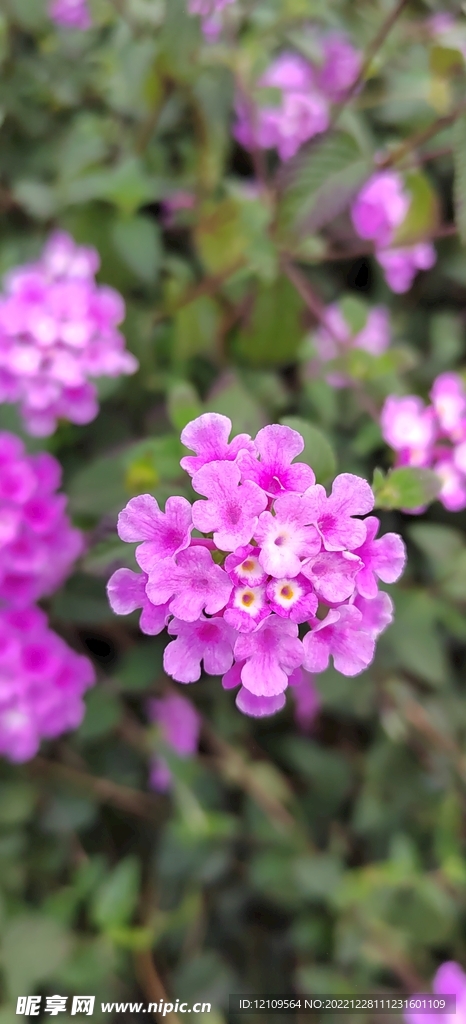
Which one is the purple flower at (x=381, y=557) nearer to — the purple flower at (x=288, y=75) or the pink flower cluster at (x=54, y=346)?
the pink flower cluster at (x=54, y=346)

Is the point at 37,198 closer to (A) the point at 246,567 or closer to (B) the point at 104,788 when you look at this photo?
(A) the point at 246,567

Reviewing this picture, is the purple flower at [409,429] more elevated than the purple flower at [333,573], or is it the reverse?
the purple flower at [409,429]

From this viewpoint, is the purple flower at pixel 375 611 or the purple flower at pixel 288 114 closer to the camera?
the purple flower at pixel 375 611

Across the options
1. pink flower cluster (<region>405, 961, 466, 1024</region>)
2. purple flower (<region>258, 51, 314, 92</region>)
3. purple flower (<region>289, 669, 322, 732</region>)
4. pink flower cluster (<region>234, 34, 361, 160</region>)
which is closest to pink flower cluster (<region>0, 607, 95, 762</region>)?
A: purple flower (<region>289, 669, 322, 732</region>)

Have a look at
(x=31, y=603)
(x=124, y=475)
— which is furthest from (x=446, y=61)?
(x=31, y=603)

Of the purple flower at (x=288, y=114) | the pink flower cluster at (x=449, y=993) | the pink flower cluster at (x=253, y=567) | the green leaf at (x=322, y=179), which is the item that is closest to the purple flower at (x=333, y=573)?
the pink flower cluster at (x=253, y=567)

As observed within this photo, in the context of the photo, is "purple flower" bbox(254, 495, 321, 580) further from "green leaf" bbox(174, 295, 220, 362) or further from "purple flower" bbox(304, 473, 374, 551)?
"green leaf" bbox(174, 295, 220, 362)

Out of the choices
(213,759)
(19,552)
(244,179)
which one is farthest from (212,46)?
(213,759)
